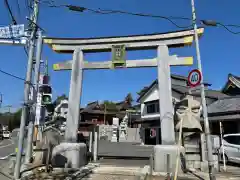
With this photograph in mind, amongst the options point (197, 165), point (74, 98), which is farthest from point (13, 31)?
point (197, 165)

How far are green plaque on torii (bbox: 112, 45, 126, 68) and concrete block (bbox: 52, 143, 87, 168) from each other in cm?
444

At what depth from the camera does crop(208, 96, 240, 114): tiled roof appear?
66.8 feet

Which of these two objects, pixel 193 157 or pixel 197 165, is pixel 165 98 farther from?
pixel 197 165

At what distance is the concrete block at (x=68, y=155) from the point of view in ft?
38.9

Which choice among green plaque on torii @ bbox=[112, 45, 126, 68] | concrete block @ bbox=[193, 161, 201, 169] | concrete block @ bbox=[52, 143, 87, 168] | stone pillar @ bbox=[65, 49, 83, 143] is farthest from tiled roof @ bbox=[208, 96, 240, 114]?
concrete block @ bbox=[52, 143, 87, 168]

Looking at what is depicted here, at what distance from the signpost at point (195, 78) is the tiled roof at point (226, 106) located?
35.3ft

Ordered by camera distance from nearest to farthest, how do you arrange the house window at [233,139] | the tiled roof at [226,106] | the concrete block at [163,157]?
the concrete block at [163,157]
the house window at [233,139]
the tiled roof at [226,106]

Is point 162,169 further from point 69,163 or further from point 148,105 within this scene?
point 148,105

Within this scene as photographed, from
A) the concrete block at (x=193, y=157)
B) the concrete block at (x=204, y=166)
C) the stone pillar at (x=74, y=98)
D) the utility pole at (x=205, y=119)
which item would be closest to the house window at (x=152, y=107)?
the concrete block at (x=193, y=157)

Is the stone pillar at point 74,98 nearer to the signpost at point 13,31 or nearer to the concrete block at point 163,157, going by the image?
the signpost at point 13,31

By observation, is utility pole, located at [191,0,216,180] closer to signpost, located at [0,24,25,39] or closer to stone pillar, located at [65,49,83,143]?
stone pillar, located at [65,49,83,143]

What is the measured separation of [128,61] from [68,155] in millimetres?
5407

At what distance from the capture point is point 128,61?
1280 centimetres

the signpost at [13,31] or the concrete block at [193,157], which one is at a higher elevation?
the signpost at [13,31]
